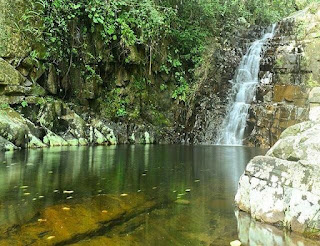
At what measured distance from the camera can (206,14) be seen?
18609mm

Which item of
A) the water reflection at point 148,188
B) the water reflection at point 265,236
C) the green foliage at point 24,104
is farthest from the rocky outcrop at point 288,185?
the green foliage at point 24,104

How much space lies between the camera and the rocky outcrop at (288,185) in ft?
10.9

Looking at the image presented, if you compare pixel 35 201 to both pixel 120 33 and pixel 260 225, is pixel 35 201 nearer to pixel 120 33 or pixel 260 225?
pixel 260 225

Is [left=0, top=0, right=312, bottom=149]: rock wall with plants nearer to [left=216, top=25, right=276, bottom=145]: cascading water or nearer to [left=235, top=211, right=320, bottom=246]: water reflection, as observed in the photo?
[left=216, top=25, right=276, bottom=145]: cascading water

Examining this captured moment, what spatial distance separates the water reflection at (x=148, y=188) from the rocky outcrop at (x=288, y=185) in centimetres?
38

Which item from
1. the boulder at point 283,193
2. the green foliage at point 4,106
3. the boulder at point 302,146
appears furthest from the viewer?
the green foliage at point 4,106

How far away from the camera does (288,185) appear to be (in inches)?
141

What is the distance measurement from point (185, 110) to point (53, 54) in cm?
715

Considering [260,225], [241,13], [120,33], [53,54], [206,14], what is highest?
[241,13]

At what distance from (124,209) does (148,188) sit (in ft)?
4.09

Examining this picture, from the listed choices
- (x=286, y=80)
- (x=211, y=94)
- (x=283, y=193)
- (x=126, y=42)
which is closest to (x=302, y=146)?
(x=283, y=193)

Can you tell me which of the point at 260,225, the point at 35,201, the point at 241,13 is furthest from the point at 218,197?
the point at 241,13

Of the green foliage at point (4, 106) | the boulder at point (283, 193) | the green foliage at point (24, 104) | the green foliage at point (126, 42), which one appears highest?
the green foliage at point (126, 42)

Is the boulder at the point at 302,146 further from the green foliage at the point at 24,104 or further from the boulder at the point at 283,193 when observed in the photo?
the green foliage at the point at 24,104
